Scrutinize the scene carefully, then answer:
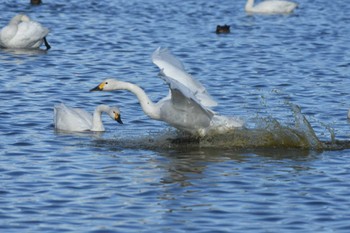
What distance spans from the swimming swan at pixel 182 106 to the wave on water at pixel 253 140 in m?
0.13

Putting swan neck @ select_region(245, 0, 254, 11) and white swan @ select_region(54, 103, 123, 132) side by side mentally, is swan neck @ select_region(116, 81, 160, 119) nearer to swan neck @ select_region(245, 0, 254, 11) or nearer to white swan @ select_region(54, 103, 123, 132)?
white swan @ select_region(54, 103, 123, 132)

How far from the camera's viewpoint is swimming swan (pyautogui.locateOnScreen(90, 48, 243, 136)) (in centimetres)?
1320

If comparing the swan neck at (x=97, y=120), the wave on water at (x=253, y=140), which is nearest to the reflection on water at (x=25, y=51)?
the swan neck at (x=97, y=120)

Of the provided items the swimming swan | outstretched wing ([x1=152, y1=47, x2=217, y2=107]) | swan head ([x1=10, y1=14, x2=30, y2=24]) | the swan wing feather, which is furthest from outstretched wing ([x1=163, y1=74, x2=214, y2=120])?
swan head ([x1=10, y1=14, x2=30, y2=24])

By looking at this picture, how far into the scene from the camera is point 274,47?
23.3 metres

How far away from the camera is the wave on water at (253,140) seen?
44.5 ft

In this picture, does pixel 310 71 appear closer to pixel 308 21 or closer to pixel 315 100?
pixel 315 100

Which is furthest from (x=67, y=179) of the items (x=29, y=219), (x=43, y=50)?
(x=43, y=50)

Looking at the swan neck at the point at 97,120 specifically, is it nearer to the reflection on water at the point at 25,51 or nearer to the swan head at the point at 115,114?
the swan head at the point at 115,114

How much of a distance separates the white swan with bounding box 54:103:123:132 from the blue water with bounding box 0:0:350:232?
0.60 ft

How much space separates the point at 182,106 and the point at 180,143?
2.67 ft

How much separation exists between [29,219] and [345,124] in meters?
6.51

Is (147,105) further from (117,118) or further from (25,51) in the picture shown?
(25,51)

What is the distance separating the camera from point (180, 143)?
45.4 ft
